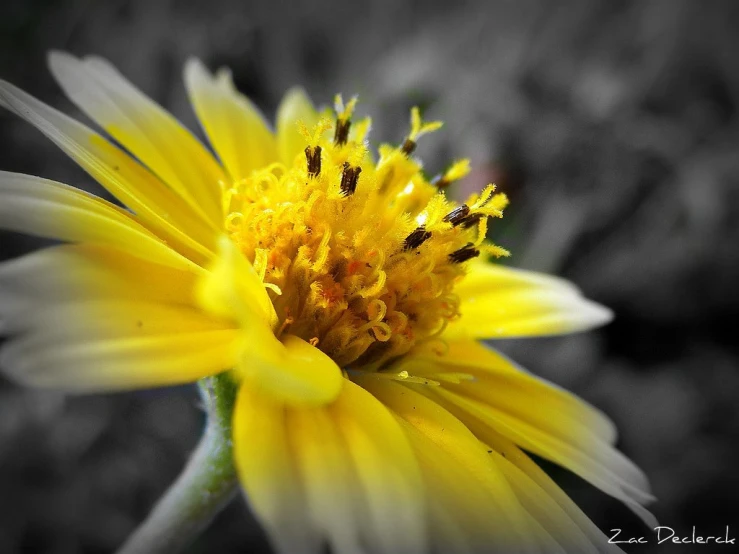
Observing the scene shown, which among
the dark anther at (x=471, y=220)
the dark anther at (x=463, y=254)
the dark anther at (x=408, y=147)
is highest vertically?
the dark anther at (x=408, y=147)

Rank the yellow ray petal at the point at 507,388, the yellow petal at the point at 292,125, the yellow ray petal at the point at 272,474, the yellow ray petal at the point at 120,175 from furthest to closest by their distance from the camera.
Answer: the yellow petal at the point at 292,125 → the yellow ray petal at the point at 507,388 → the yellow ray petal at the point at 120,175 → the yellow ray petal at the point at 272,474

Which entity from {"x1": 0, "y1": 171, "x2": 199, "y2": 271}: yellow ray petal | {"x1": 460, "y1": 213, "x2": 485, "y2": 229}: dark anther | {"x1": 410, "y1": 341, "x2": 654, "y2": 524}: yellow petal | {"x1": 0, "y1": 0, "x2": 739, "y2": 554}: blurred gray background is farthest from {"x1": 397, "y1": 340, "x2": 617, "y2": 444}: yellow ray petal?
{"x1": 0, "y1": 0, "x2": 739, "y2": 554}: blurred gray background

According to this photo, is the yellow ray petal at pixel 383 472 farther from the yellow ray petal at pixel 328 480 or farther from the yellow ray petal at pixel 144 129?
the yellow ray petal at pixel 144 129

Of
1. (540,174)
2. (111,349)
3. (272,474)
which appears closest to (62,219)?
(111,349)

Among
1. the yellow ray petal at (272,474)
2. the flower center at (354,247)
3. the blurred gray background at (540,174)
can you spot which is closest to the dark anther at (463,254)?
the flower center at (354,247)

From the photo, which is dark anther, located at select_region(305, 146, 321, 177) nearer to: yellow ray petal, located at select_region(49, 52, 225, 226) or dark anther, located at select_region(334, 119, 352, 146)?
dark anther, located at select_region(334, 119, 352, 146)

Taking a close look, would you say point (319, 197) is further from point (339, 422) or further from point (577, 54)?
point (577, 54)

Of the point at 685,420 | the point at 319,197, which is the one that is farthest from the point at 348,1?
the point at 319,197
